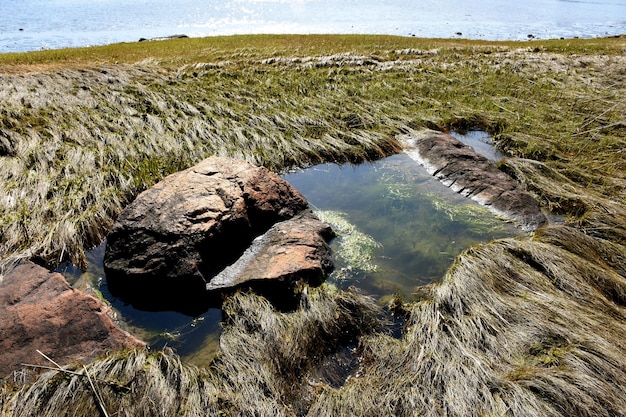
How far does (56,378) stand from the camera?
11.7 ft

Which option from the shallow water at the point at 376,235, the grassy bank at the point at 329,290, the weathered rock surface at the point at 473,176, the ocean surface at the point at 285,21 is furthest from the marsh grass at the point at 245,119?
the ocean surface at the point at 285,21

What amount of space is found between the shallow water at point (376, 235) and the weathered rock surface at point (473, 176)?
0.79ft

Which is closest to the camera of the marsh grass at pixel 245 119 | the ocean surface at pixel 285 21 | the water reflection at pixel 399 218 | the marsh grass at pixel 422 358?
the marsh grass at pixel 422 358

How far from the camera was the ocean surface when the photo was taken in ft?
116

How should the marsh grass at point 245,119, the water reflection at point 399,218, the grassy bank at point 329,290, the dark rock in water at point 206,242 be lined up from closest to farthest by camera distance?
1. the grassy bank at point 329,290
2. the dark rock in water at point 206,242
3. the water reflection at point 399,218
4. the marsh grass at point 245,119

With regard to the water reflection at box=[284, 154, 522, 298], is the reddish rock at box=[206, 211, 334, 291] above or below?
above

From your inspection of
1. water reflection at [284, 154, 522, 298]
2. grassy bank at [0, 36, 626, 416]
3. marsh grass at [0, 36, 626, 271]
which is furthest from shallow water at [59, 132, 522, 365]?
marsh grass at [0, 36, 626, 271]

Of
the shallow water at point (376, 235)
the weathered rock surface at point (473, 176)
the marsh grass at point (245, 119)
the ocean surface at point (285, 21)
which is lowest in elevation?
the shallow water at point (376, 235)

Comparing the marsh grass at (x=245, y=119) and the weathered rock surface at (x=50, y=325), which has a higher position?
the marsh grass at (x=245, y=119)

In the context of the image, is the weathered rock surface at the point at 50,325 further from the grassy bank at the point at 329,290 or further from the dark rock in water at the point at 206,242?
the dark rock in water at the point at 206,242

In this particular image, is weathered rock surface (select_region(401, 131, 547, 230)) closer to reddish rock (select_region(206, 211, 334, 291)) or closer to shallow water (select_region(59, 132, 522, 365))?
shallow water (select_region(59, 132, 522, 365))

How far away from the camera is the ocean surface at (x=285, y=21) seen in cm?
3544

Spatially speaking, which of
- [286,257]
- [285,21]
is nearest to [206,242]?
[286,257]

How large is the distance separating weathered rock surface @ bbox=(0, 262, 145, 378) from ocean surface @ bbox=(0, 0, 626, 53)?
30269 millimetres
